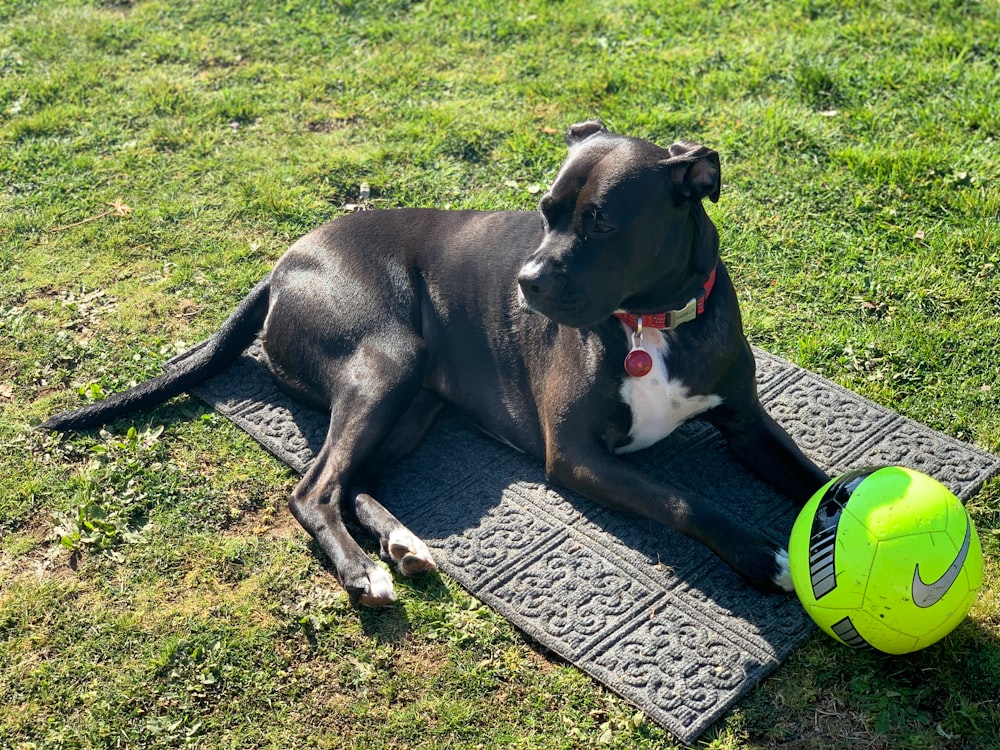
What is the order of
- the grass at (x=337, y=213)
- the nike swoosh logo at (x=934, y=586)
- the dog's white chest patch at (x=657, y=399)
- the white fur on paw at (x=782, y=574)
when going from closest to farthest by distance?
the nike swoosh logo at (x=934, y=586), the grass at (x=337, y=213), the white fur on paw at (x=782, y=574), the dog's white chest patch at (x=657, y=399)

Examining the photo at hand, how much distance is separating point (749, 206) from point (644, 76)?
175 centimetres

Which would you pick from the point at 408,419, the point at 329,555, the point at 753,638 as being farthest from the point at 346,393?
the point at 753,638

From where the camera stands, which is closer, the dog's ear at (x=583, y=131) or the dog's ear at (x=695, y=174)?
the dog's ear at (x=695, y=174)

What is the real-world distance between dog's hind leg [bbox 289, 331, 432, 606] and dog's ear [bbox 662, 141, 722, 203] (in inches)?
52.1

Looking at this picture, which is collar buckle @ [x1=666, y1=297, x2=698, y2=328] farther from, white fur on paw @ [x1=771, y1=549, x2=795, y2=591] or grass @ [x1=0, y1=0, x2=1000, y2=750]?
grass @ [x1=0, y1=0, x2=1000, y2=750]

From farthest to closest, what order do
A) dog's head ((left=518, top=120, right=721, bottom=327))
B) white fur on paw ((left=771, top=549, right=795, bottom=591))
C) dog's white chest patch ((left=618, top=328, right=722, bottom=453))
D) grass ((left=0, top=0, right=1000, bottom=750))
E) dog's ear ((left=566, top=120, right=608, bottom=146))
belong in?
1. dog's ear ((left=566, top=120, right=608, bottom=146))
2. dog's white chest patch ((left=618, top=328, right=722, bottom=453))
3. dog's head ((left=518, top=120, right=721, bottom=327))
4. white fur on paw ((left=771, top=549, right=795, bottom=591))
5. grass ((left=0, top=0, right=1000, bottom=750))

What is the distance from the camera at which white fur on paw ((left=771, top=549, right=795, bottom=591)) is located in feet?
12.2

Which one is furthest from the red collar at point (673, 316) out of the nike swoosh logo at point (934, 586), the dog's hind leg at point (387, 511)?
the nike swoosh logo at point (934, 586)

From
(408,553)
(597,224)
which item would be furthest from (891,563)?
(408,553)

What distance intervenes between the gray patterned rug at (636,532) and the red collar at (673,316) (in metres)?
0.68

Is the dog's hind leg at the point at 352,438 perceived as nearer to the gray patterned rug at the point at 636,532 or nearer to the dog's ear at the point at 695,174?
the gray patterned rug at the point at 636,532

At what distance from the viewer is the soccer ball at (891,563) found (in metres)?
3.25

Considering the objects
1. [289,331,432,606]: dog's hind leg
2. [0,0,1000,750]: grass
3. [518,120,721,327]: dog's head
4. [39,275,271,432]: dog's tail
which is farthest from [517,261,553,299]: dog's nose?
[39,275,271,432]: dog's tail

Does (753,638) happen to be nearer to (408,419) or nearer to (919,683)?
(919,683)
